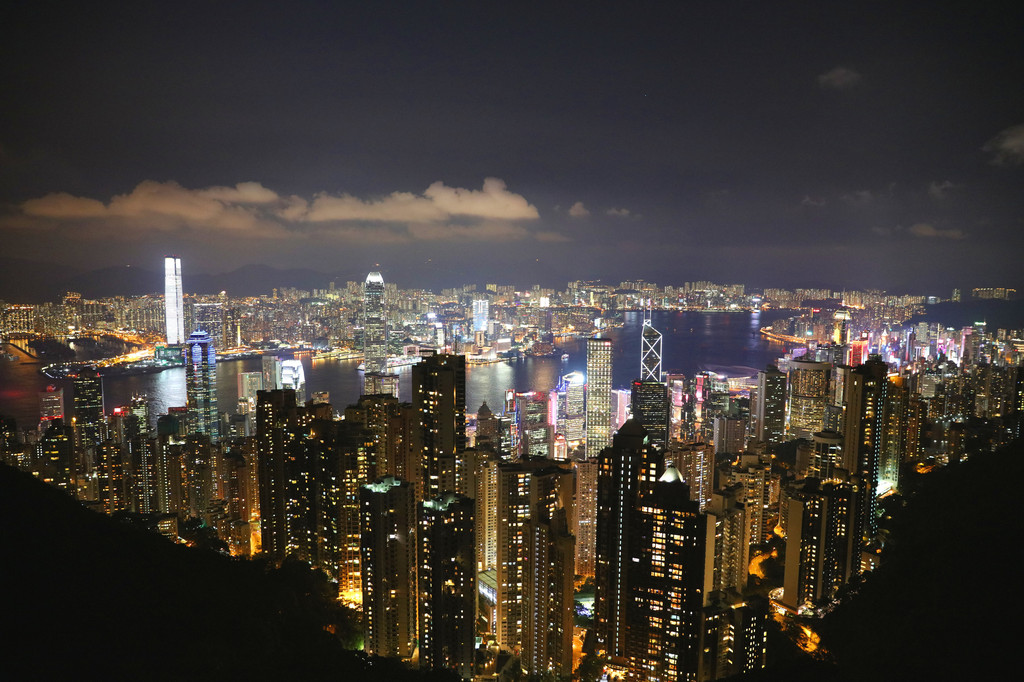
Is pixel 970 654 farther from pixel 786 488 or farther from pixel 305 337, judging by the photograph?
pixel 305 337

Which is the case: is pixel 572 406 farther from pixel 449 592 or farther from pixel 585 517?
pixel 449 592

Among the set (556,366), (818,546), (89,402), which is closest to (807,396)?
(556,366)

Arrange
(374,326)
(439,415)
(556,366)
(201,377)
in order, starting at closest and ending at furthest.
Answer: (439,415) < (201,377) < (374,326) < (556,366)

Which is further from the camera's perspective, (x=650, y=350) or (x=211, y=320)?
(x=650, y=350)

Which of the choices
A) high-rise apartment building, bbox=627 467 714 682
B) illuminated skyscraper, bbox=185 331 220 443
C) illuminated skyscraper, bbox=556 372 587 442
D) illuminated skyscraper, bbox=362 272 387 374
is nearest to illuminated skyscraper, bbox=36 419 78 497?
illuminated skyscraper, bbox=185 331 220 443

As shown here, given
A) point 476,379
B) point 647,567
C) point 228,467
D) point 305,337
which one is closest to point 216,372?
point 305,337

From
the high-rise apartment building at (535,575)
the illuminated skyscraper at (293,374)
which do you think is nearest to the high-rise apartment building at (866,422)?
the high-rise apartment building at (535,575)

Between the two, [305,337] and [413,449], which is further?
[305,337]
